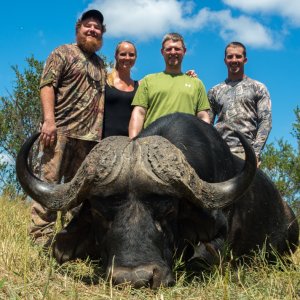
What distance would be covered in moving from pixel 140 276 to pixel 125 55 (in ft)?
16.4

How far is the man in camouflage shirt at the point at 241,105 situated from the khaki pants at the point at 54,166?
2.25 metres

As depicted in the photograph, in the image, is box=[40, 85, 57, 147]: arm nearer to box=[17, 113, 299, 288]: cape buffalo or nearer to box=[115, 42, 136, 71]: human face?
box=[115, 42, 136, 71]: human face

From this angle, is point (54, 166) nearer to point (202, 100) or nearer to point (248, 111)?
point (202, 100)

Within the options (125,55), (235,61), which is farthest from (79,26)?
(235,61)

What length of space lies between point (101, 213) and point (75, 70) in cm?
360

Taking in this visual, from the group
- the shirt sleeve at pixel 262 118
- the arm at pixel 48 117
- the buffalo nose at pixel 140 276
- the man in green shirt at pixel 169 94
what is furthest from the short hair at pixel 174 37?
the buffalo nose at pixel 140 276

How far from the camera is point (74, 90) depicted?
Answer: 7.68 metres

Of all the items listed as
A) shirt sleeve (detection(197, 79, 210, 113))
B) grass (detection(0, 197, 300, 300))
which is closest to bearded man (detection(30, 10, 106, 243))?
shirt sleeve (detection(197, 79, 210, 113))

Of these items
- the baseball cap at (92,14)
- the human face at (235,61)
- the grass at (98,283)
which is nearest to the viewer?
the grass at (98,283)

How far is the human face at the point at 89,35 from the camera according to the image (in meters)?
7.86

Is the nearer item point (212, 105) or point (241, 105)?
point (241, 105)

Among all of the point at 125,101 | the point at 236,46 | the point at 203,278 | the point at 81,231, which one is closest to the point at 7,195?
the point at 125,101

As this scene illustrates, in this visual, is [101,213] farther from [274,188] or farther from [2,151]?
[2,151]

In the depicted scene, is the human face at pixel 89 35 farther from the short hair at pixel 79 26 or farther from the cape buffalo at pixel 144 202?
the cape buffalo at pixel 144 202
